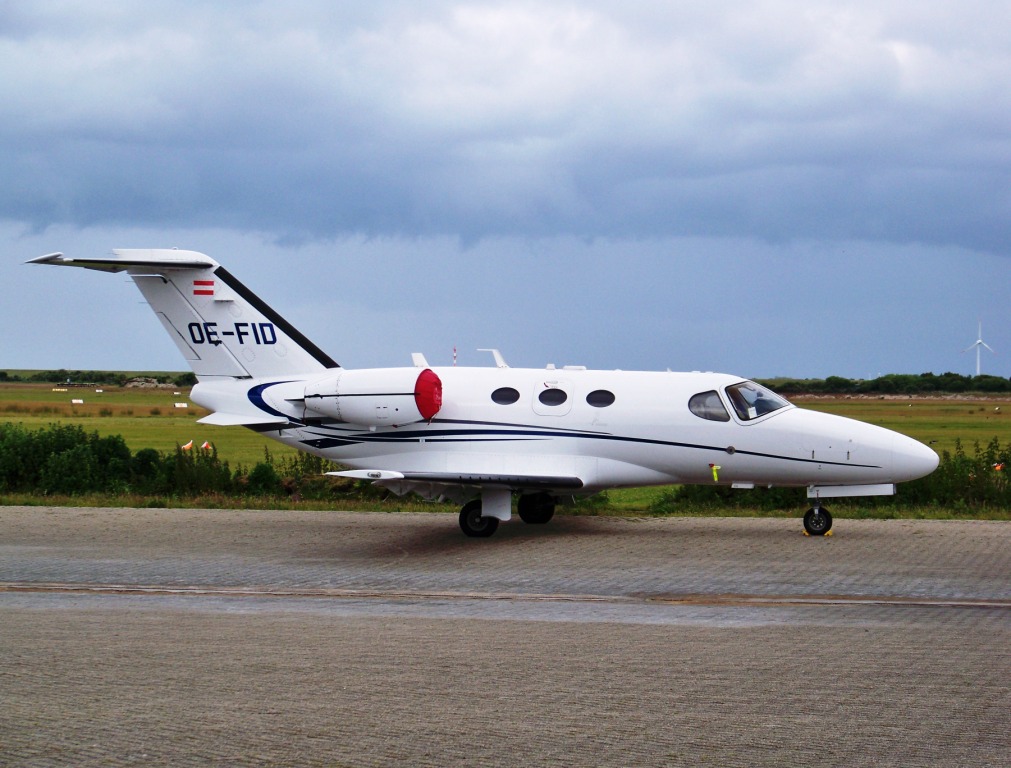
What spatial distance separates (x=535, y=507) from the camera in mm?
20750

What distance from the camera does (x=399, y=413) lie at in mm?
19016

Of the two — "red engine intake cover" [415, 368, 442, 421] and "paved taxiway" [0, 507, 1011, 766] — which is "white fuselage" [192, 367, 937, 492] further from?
"paved taxiway" [0, 507, 1011, 766]

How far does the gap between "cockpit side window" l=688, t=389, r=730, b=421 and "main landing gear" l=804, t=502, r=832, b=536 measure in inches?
81.9

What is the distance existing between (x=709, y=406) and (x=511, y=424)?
10.3ft

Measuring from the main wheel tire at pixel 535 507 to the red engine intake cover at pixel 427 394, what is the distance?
8.76ft

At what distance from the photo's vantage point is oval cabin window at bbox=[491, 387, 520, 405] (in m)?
19.3

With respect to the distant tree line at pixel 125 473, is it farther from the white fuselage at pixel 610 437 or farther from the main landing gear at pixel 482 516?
the main landing gear at pixel 482 516

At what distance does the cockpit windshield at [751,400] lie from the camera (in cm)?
1875

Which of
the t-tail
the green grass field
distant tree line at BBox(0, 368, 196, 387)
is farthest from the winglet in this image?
distant tree line at BBox(0, 368, 196, 387)

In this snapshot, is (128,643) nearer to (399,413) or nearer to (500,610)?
(500,610)

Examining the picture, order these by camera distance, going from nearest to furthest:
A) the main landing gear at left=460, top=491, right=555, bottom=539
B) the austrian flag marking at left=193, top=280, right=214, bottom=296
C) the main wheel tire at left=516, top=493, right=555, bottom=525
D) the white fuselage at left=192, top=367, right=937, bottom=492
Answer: the white fuselage at left=192, top=367, right=937, bottom=492 < the main landing gear at left=460, top=491, right=555, bottom=539 < the austrian flag marking at left=193, top=280, right=214, bottom=296 < the main wheel tire at left=516, top=493, right=555, bottom=525

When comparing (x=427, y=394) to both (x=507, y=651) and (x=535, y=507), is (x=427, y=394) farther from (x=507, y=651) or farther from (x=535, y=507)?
(x=507, y=651)

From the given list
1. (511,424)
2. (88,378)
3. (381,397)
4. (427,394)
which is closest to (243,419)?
(381,397)

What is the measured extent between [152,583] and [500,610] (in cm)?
467
